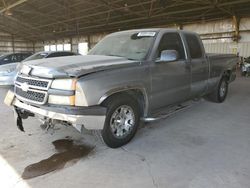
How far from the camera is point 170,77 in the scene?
403 cm

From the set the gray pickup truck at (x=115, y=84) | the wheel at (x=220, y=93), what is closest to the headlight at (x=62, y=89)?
the gray pickup truck at (x=115, y=84)

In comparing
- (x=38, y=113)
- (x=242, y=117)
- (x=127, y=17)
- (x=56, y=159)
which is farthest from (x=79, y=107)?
(x=127, y=17)

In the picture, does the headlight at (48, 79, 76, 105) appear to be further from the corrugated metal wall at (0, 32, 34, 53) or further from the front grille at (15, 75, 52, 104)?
the corrugated metal wall at (0, 32, 34, 53)

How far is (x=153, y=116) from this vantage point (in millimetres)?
3902

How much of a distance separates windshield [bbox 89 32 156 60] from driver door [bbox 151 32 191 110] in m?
0.23

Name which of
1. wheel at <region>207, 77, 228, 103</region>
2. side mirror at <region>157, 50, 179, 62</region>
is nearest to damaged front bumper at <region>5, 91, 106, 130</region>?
side mirror at <region>157, 50, 179, 62</region>

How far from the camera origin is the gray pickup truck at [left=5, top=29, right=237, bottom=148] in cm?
285

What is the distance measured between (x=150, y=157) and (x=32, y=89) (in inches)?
73.8

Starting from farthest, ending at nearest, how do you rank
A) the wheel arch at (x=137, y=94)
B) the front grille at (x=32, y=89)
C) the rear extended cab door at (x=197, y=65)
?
the rear extended cab door at (x=197, y=65) → the wheel arch at (x=137, y=94) → the front grille at (x=32, y=89)

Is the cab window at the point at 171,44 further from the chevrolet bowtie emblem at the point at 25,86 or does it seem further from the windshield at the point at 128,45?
the chevrolet bowtie emblem at the point at 25,86

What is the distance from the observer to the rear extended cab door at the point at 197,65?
463 cm

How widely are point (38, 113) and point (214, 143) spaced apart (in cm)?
270

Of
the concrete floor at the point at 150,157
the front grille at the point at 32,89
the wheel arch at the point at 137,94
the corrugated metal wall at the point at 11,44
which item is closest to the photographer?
the concrete floor at the point at 150,157

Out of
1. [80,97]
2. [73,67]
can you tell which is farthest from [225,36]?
[80,97]
